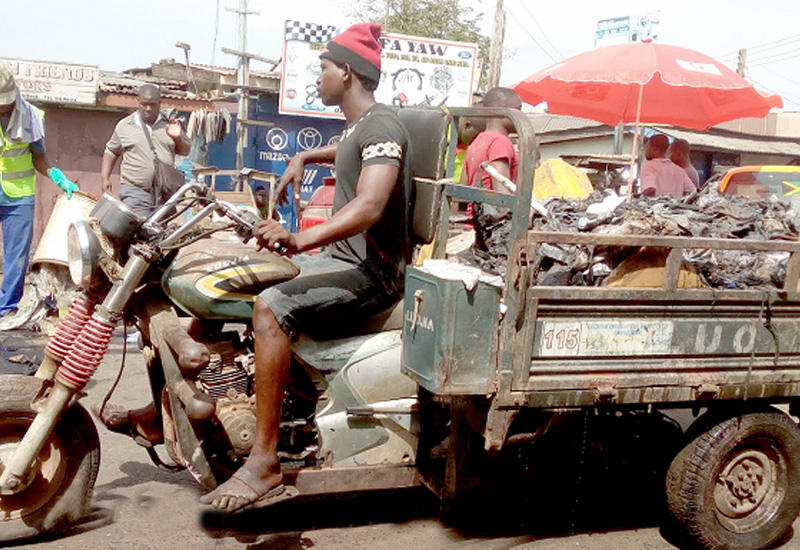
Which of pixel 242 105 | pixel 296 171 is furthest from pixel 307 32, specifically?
pixel 296 171

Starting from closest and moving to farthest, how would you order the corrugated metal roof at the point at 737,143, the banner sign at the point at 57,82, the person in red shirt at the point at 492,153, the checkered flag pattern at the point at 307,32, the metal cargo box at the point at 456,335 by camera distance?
1. the metal cargo box at the point at 456,335
2. the person in red shirt at the point at 492,153
3. the banner sign at the point at 57,82
4. the checkered flag pattern at the point at 307,32
5. the corrugated metal roof at the point at 737,143

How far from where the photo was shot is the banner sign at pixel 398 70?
46.1 ft

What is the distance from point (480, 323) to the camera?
9.80ft

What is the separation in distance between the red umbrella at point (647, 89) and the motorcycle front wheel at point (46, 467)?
443 centimetres

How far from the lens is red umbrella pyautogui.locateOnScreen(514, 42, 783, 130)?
713 centimetres

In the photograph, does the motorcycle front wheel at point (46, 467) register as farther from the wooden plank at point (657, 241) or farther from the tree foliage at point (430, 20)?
the tree foliage at point (430, 20)

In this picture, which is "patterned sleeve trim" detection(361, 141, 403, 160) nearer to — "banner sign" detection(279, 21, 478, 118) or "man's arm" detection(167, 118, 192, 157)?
"man's arm" detection(167, 118, 192, 157)

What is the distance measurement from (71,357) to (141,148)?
5.08 metres

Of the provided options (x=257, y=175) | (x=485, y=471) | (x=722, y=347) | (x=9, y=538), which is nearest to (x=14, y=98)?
(x=257, y=175)

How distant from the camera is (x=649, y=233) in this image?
334 cm

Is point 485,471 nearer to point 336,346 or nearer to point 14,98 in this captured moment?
point 336,346

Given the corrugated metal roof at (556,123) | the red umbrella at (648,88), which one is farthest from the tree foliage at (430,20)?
the red umbrella at (648,88)

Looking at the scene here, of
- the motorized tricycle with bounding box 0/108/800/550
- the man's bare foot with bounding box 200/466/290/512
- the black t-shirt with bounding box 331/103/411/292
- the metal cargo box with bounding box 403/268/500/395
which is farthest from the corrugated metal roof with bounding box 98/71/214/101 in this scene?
the metal cargo box with bounding box 403/268/500/395

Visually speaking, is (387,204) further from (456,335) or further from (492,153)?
(492,153)
